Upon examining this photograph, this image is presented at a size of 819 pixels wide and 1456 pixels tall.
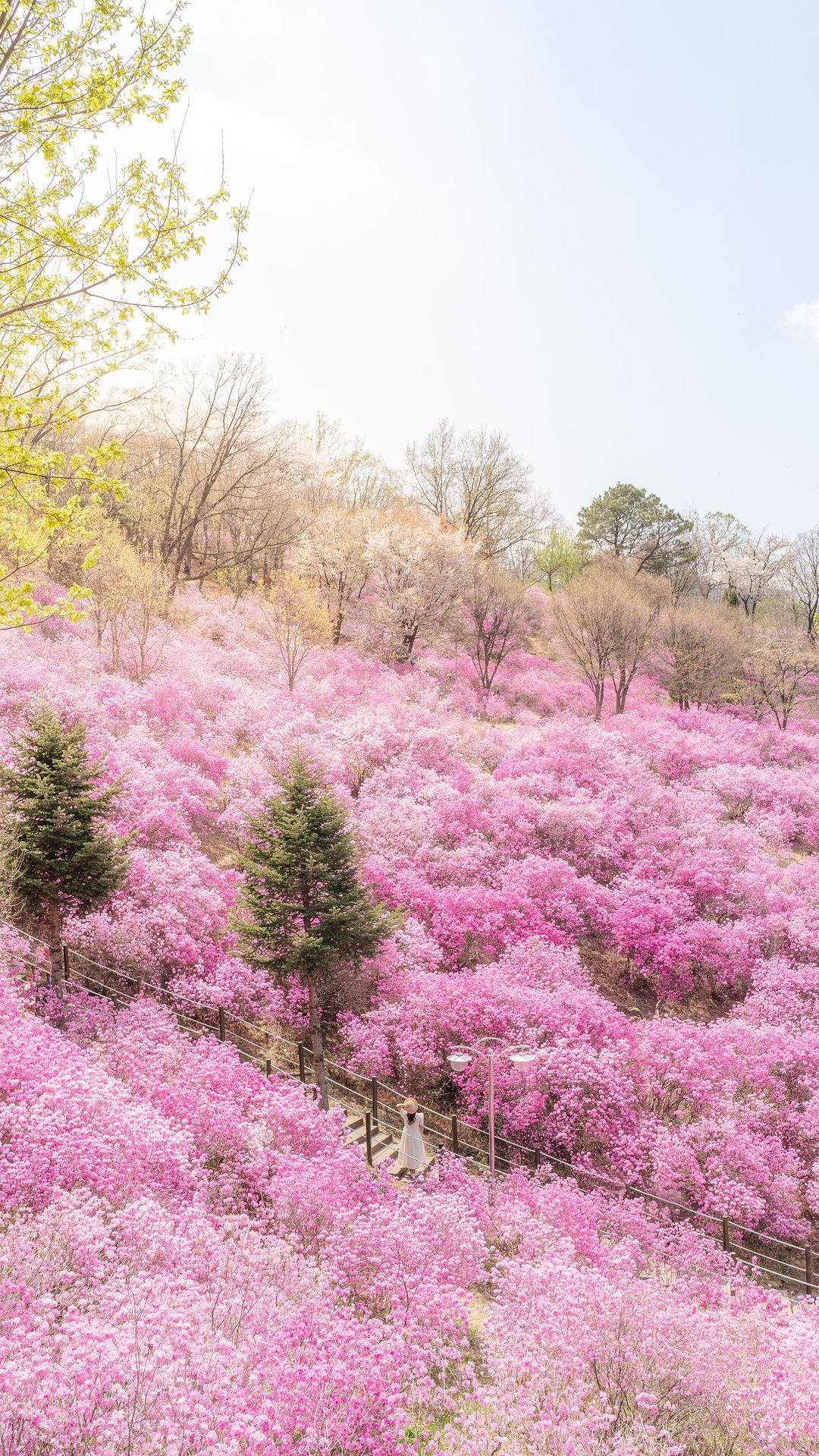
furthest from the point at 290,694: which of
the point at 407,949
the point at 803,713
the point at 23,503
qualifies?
the point at 803,713

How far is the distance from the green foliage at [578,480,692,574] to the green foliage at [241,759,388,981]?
142ft

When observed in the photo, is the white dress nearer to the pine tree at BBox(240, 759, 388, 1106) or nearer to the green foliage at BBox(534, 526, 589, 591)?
the pine tree at BBox(240, 759, 388, 1106)

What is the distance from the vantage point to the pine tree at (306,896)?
14.6 metres

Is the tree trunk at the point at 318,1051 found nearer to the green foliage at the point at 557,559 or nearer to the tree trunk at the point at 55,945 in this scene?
the tree trunk at the point at 55,945

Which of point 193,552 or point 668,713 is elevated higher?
point 193,552

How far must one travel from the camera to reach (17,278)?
24.0 feet

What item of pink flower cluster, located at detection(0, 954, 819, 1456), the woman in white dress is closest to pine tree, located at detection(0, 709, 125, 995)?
pink flower cluster, located at detection(0, 954, 819, 1456)

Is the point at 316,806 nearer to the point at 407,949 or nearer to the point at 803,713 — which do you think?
the point at 407,949

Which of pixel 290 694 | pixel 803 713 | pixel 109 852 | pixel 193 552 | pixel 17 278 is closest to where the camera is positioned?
pixel 17 278

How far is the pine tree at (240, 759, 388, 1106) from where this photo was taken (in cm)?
1457

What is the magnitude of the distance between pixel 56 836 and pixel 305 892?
4.97 meters

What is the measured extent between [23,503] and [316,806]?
339 inches

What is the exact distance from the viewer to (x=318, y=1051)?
48.1 feet

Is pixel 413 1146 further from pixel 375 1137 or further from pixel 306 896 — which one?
pixel 306 896
